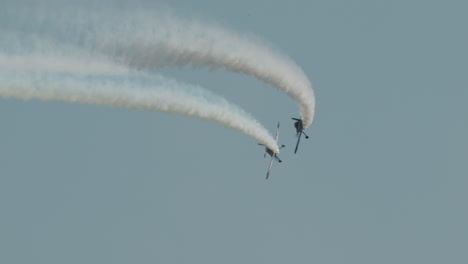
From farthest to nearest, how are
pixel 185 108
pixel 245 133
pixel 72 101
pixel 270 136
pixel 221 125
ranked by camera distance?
pixel 270 136
pixel 245 133
pixel 221 125
pixel 185 108
pixel 72 101

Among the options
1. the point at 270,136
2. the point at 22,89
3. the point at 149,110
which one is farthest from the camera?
the point at 270,136

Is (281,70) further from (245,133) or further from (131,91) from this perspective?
(131,91)

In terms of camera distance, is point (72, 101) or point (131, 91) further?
point (131, 91)

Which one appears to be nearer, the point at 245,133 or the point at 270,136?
the point at 245,133

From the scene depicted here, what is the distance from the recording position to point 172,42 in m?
26.5

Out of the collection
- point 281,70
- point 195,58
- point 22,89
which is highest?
point 281,70

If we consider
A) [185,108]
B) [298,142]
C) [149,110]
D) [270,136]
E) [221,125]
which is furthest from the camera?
[298,142]

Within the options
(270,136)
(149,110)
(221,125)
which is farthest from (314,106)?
(149,110)

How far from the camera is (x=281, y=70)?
123 ft

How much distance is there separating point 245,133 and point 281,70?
319cm

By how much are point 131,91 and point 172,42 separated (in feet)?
6.95

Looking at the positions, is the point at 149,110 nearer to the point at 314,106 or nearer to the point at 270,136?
the point at 270,136

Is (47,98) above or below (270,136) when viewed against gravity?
below

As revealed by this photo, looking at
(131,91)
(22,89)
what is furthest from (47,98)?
(131,91)
